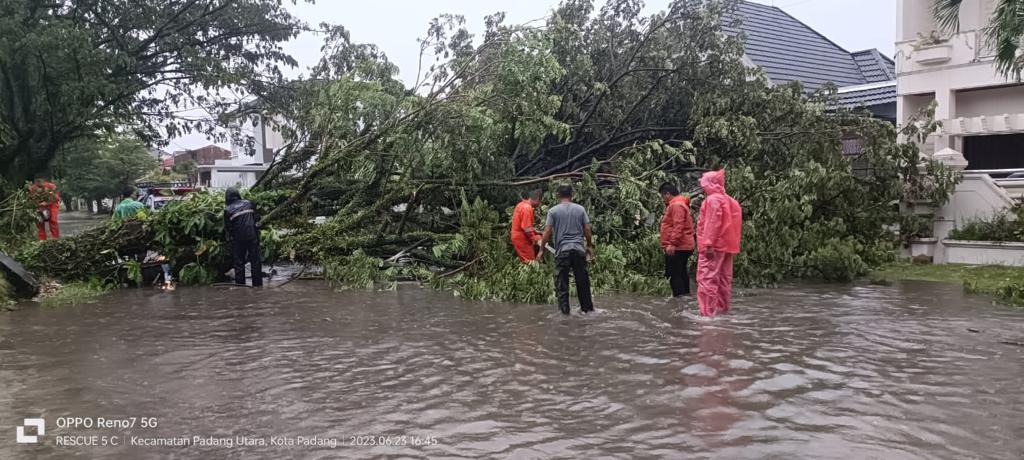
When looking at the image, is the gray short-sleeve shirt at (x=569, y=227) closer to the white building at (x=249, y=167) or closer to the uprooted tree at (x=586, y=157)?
the uprooted tree at (x=586, y=157)

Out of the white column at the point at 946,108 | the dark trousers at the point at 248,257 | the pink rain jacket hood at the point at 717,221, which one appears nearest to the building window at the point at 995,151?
the white column at the point at 946,108

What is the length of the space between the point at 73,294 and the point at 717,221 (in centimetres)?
818

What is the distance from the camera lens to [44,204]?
13680 mm

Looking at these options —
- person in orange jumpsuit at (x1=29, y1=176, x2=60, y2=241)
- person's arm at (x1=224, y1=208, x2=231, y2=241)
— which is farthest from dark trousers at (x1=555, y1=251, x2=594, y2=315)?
person in orange jumpsuit at (x1=29, y1=176, x2=60, y2=241)

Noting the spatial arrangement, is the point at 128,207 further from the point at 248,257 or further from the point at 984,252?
the point at 984,252

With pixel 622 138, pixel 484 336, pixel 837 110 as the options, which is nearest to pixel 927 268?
pixel 837 110

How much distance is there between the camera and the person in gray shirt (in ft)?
29.8

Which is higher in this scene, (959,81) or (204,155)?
(204,155)

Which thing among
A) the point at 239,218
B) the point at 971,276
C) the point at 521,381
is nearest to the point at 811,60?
the point at 971,276

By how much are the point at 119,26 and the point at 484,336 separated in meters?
14.9

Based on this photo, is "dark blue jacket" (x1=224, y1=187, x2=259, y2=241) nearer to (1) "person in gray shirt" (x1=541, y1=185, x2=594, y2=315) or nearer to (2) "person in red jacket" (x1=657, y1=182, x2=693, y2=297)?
(1) "person in gray shirt" (x1=541, y1=185, x2=594, y2=315)

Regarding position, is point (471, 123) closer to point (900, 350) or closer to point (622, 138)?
point (622, 138)

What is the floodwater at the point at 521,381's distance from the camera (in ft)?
15.3

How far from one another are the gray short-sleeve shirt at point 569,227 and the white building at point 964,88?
10450 mm
